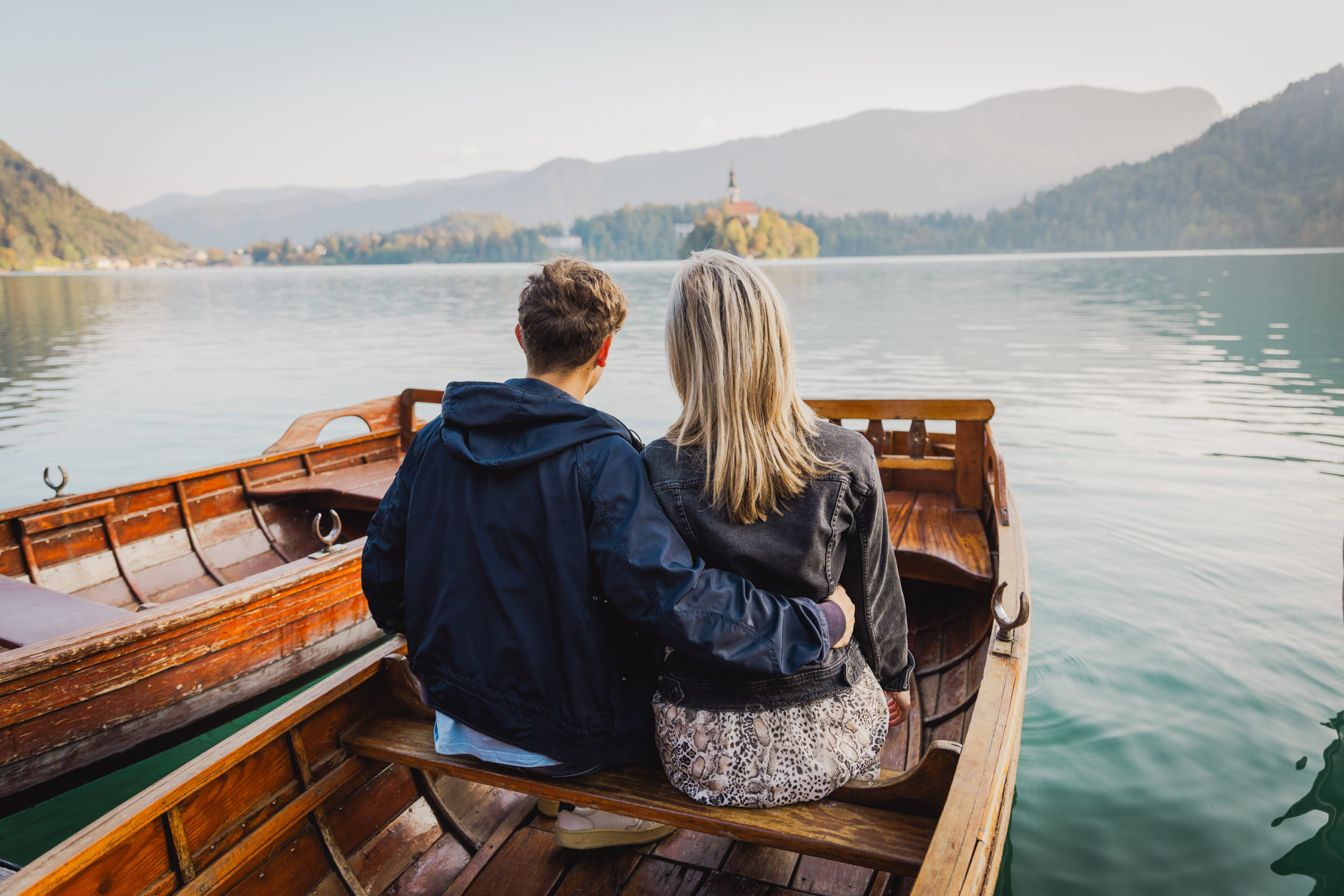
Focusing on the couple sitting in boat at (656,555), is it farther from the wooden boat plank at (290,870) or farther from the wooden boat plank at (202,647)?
the wooden boat plank at (202,647)

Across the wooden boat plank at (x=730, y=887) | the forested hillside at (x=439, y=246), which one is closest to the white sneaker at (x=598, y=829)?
the wooden boat plank at (x=730, y=887)

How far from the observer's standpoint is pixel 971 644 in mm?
4211

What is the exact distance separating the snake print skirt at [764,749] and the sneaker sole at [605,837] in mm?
749

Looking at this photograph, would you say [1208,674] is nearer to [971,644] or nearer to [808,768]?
[971,644]

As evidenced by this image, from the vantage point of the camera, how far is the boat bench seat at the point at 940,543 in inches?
167

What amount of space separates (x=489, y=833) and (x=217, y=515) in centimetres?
419

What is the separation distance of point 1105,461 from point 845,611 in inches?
425

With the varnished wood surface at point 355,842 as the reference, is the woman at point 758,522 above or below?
above

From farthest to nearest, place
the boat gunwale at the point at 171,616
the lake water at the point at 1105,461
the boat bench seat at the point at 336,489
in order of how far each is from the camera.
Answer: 1. the boat bench seat at the point at 336,489
2. the lake water at the point at 1105,461
3. the boat gunwale at the point at 171,616

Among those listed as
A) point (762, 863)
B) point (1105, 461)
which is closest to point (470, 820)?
point (762, 863)

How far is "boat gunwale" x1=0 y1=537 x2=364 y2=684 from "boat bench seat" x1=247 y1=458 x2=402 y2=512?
104cm

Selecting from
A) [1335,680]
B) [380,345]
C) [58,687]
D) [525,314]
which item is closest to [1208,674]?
[1335,680]

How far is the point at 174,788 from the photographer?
2.19 m

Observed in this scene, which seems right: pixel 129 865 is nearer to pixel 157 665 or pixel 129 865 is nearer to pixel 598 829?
pixel 598 829
